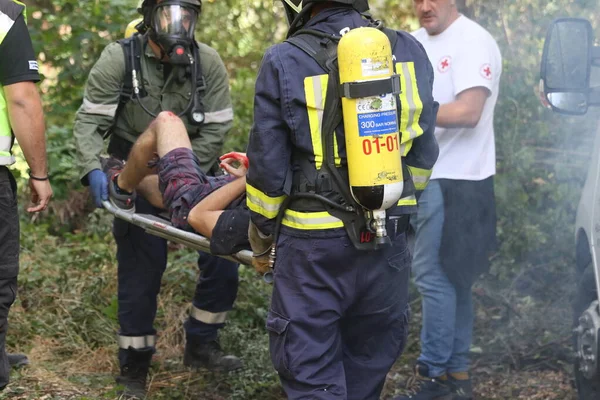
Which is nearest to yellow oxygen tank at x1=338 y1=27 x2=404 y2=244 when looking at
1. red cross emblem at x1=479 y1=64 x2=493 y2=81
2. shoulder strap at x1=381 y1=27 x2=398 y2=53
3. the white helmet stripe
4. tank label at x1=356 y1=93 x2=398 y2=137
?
tank label at x1=356 y1=93 x2=398 y2=137

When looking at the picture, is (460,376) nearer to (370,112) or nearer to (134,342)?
(134,342)

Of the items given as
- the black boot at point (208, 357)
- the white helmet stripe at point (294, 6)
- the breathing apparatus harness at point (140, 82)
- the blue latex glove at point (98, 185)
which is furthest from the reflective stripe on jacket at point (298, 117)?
the black boot at point (208, 357)

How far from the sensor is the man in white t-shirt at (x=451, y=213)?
4863 millimetres

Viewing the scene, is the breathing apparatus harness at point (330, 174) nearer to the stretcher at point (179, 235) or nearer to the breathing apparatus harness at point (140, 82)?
the stretcher at point (179, 235)

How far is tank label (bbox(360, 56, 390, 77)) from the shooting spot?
3102 mm

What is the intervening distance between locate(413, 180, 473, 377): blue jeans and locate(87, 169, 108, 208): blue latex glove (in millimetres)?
1742

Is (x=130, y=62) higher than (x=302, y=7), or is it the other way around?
(x=302, y=7)

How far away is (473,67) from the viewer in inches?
187

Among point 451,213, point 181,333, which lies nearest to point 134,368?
point 181,333

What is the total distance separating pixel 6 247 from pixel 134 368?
1.48 metres

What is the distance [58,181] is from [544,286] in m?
4.01

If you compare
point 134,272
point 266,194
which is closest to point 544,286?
point 134,272

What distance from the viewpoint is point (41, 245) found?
6.89m

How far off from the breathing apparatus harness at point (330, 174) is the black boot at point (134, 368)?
6.84 feet
